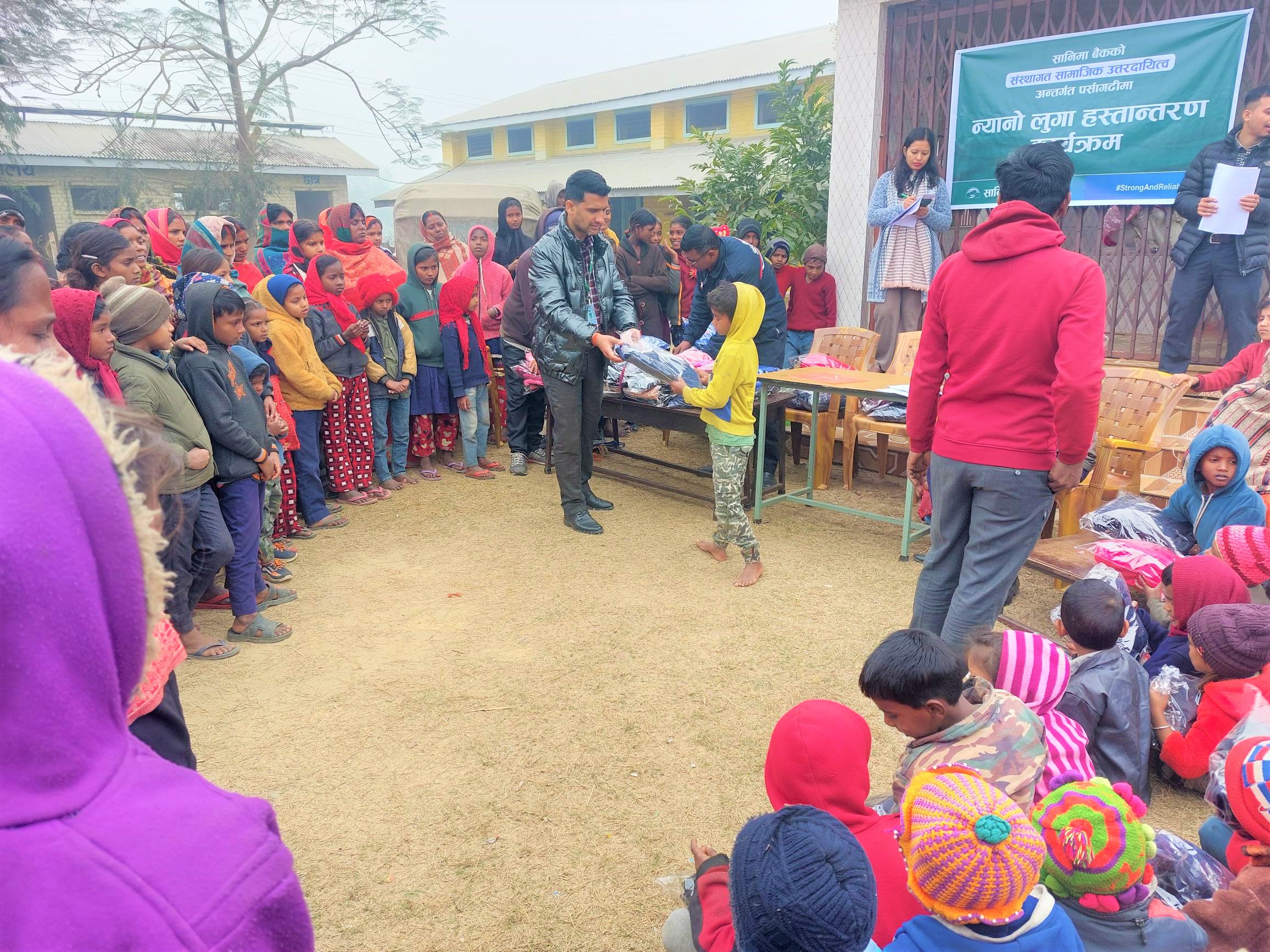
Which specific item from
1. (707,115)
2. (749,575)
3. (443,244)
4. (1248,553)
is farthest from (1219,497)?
(707,115)

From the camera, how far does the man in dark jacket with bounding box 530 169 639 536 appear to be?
199 inches

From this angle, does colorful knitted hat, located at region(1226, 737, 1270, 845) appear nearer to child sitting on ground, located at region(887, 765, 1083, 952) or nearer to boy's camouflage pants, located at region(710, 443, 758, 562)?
child sitting on ground, located at region(887, 765, 1083, 952)

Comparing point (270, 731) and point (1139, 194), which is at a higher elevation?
point (1139, 194)

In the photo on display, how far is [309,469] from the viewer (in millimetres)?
5344

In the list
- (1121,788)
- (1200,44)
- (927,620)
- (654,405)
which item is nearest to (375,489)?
(654,405)

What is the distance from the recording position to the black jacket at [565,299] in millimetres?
5074

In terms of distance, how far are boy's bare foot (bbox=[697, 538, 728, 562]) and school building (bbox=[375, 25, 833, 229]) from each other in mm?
13451

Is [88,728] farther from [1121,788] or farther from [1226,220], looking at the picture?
[1226,220]

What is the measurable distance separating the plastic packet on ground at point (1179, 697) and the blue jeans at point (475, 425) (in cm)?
482

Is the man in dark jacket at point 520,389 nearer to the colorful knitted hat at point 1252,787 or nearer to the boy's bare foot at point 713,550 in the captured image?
the boy's bare foot at point 713,550

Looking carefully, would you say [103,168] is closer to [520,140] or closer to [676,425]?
[520,140]

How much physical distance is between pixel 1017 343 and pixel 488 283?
16.2ft

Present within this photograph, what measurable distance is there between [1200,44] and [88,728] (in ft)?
25.3

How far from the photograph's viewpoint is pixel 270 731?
3260mm
